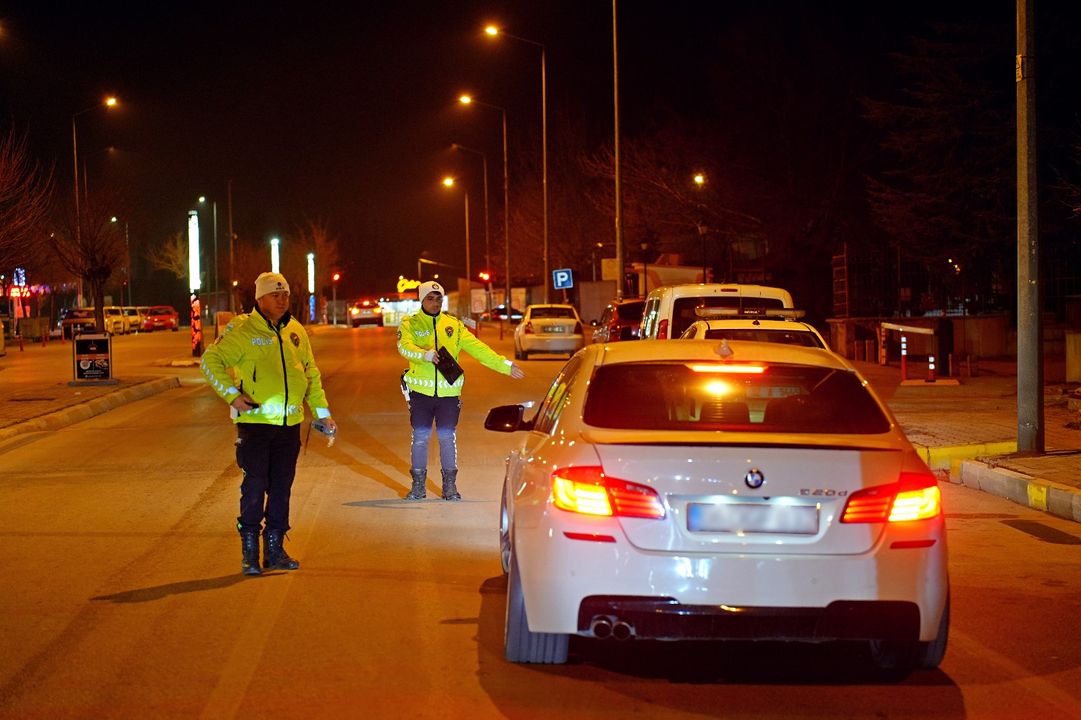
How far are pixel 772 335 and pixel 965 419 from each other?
4.59m

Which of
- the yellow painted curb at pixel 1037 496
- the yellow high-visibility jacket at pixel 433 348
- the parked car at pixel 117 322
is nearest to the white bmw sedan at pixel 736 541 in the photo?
the yellow high-visibility jacket at pixel 433 348

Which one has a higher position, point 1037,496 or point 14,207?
point 14,207

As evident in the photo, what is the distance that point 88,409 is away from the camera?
19.5 metres

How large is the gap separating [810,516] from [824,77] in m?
38.9

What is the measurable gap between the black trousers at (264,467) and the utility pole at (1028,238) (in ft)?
24.8

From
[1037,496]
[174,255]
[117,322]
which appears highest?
[174,255]

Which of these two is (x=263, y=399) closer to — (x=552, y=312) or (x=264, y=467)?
(x=264, y=467)

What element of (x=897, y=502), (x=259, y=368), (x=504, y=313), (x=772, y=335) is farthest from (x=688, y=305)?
(x=504, y=313)

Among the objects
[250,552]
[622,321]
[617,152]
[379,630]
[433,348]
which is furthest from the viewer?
[617,152]

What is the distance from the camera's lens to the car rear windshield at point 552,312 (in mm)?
34188

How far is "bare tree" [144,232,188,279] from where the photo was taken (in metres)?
90.2

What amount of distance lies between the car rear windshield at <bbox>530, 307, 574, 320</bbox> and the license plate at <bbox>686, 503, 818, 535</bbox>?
28.9 m

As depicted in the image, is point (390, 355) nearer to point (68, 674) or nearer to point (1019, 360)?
point (1019, 360)

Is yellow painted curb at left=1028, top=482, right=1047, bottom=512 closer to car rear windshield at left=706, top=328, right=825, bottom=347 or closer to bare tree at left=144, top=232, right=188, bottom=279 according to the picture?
car rear windshield at left=706, top=328, right=825, bottom=347
